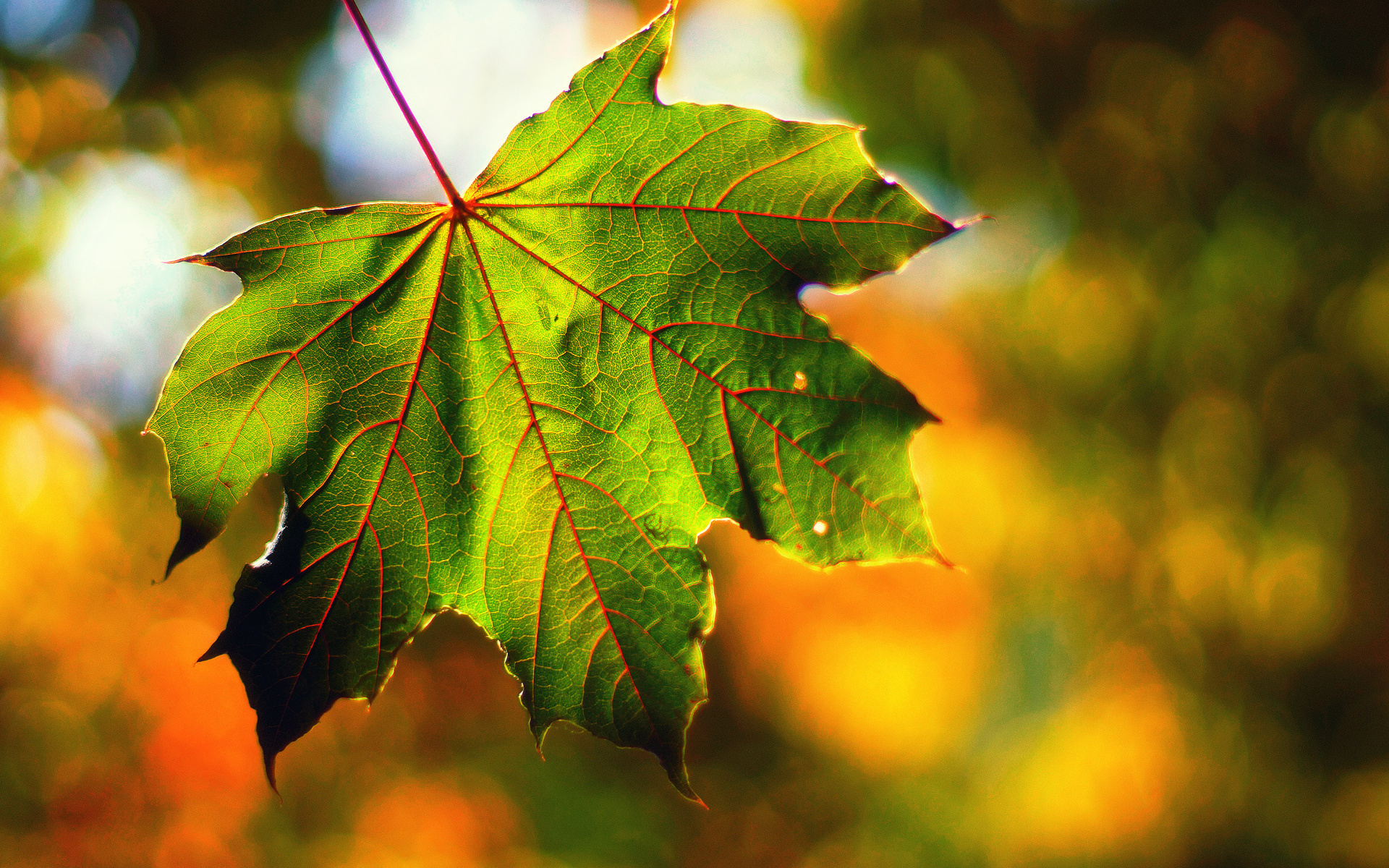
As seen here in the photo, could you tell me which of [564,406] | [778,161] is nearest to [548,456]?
[564,406]

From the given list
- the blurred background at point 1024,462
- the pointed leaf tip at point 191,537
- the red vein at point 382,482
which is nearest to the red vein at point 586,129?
the red vein at point 382,482

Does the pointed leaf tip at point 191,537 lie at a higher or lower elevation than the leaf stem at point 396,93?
lower

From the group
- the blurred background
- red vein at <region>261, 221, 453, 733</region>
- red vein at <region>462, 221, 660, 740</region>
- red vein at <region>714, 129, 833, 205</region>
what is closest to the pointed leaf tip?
red vein at <region>261, 221, 453, 733</region>

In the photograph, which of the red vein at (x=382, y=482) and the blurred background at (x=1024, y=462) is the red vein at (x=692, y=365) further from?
the blurred background at (x=1024, y=462)

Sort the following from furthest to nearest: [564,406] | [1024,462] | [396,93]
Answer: [1024,462]
[564,406]
[396,93]

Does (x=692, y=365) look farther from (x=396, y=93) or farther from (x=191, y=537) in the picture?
(x=191, y=537)

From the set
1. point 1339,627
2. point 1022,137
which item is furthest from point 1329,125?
point 1339,627
